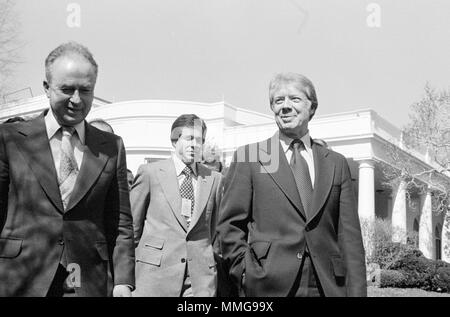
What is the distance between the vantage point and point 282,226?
158 inches

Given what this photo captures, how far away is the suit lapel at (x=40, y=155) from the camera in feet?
10.6

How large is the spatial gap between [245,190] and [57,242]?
1.43m

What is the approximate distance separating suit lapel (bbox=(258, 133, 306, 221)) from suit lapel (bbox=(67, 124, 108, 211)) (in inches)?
46.2

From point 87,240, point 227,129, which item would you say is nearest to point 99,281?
point 87,240

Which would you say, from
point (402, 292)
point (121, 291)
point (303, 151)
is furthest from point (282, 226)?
point (402, 292)

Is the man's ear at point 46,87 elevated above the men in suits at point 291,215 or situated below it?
above

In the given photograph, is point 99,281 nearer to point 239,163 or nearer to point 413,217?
point 239,163

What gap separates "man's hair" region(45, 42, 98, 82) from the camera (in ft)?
11.0

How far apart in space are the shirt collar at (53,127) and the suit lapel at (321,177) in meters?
1.54

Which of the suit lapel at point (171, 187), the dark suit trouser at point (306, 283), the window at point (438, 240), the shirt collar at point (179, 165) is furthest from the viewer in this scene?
the window at point (438, 240)

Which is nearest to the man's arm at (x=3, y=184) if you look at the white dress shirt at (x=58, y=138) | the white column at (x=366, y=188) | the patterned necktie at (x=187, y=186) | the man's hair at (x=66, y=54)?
the white dress shirt at (x=58, y=138)

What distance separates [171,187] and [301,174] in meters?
1.89

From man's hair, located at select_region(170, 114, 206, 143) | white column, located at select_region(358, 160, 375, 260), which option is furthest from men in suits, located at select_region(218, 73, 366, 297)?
white column, located at select_region(358, 160, 375, 260)

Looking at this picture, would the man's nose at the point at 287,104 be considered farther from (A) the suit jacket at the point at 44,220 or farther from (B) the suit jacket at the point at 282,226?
(A) the suit jacket at the point at 44,220
